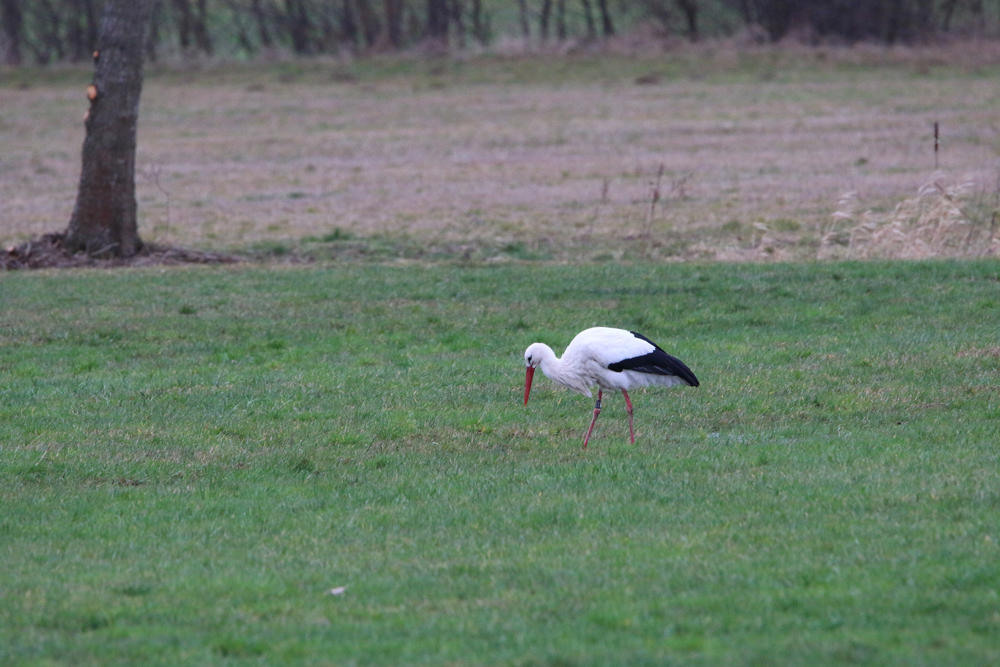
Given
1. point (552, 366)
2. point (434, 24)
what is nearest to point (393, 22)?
point (434, 24)

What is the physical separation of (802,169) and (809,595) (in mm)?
24305

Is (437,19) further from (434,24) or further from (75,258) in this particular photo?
(75,258)

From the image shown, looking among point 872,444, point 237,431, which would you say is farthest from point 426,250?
point 872,444

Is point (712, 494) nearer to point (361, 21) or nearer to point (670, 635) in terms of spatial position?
point (670, 635)

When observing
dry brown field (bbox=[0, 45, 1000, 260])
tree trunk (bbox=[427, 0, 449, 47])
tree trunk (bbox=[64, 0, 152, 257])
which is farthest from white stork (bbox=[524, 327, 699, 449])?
tree trunk (bbox=[427, 0, 449, 47])

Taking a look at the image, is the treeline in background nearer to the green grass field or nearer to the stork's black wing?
the green grass field

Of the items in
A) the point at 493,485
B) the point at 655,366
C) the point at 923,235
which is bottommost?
the point at 923,235

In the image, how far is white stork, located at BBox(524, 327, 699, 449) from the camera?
32.6 feet

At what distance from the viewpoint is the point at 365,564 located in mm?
7102

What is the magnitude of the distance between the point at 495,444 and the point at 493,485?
1208 millimetres

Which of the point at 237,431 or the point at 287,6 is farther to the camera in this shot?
the point at 287,6

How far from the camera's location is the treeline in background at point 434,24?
165ft

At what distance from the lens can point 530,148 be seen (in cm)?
3419

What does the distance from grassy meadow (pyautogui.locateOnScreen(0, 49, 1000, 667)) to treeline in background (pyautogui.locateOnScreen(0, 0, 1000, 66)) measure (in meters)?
25.6
